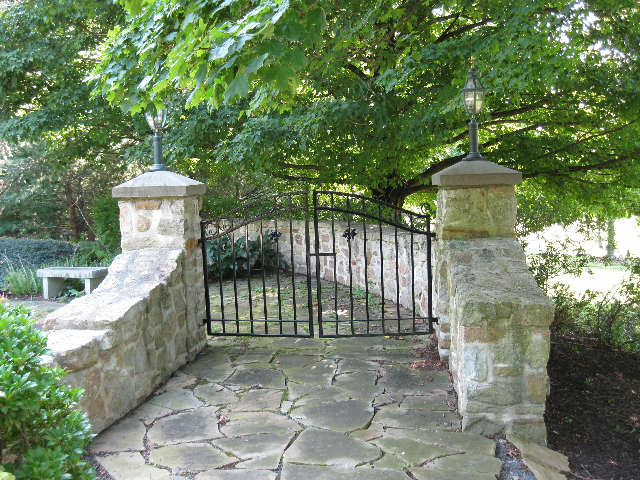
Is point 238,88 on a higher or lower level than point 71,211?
higher

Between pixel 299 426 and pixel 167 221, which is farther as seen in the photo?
pixel 167 221

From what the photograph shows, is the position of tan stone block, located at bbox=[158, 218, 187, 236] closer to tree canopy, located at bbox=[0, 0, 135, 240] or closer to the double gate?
the double gate

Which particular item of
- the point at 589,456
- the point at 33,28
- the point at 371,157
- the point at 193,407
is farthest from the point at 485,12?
the point at 33,28

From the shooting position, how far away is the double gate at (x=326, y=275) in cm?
514

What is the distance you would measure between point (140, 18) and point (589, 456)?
4444 millimetres

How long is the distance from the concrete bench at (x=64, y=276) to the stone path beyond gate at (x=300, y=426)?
395cm

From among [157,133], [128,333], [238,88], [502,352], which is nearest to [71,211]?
[157,133]

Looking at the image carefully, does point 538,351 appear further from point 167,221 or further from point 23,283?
point 23,283

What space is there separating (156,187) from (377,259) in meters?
3.75

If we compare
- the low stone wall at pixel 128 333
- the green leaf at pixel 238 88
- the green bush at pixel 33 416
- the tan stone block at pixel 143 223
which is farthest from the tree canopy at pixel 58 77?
the green bush at pixel 33 416

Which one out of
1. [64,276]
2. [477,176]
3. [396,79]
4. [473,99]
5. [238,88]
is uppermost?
[396,79]

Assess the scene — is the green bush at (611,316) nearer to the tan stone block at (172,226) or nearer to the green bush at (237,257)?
the tan stone block at (172,226)

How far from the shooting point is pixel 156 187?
4.76 m

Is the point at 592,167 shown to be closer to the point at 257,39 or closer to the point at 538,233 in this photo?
the point at 538,233
